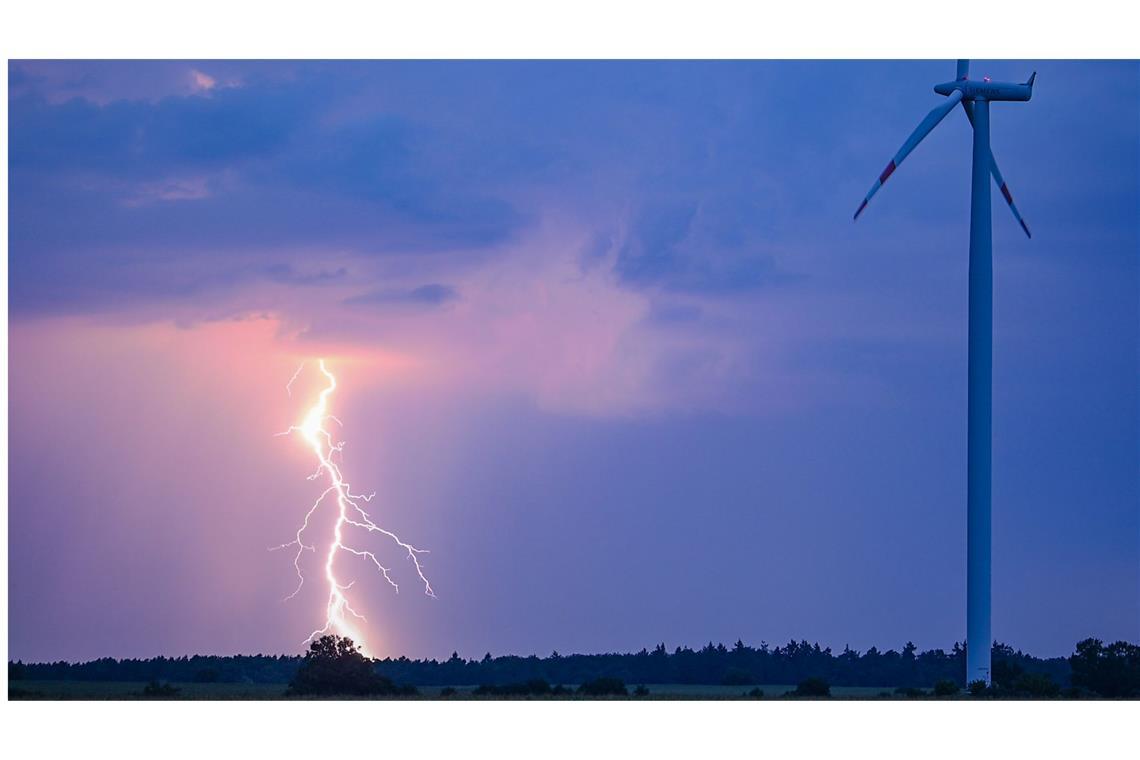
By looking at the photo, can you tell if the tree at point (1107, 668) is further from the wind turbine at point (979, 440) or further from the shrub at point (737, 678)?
the shrub at point (737, 678)

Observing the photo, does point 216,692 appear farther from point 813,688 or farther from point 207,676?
point 813,688

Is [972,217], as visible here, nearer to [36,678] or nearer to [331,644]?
[331,644]

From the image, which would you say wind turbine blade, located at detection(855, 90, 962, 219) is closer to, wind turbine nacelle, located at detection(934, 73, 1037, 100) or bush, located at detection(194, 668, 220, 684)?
wind turbine nacelle, located at detection(934, 73, 1037, 100)

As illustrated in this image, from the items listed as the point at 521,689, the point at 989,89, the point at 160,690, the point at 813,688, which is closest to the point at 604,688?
the point at 521,689

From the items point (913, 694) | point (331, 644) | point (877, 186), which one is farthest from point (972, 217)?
point (331, 644)

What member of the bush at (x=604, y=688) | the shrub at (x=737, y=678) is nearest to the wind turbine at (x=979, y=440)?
the bush at (x=604, y=688)
